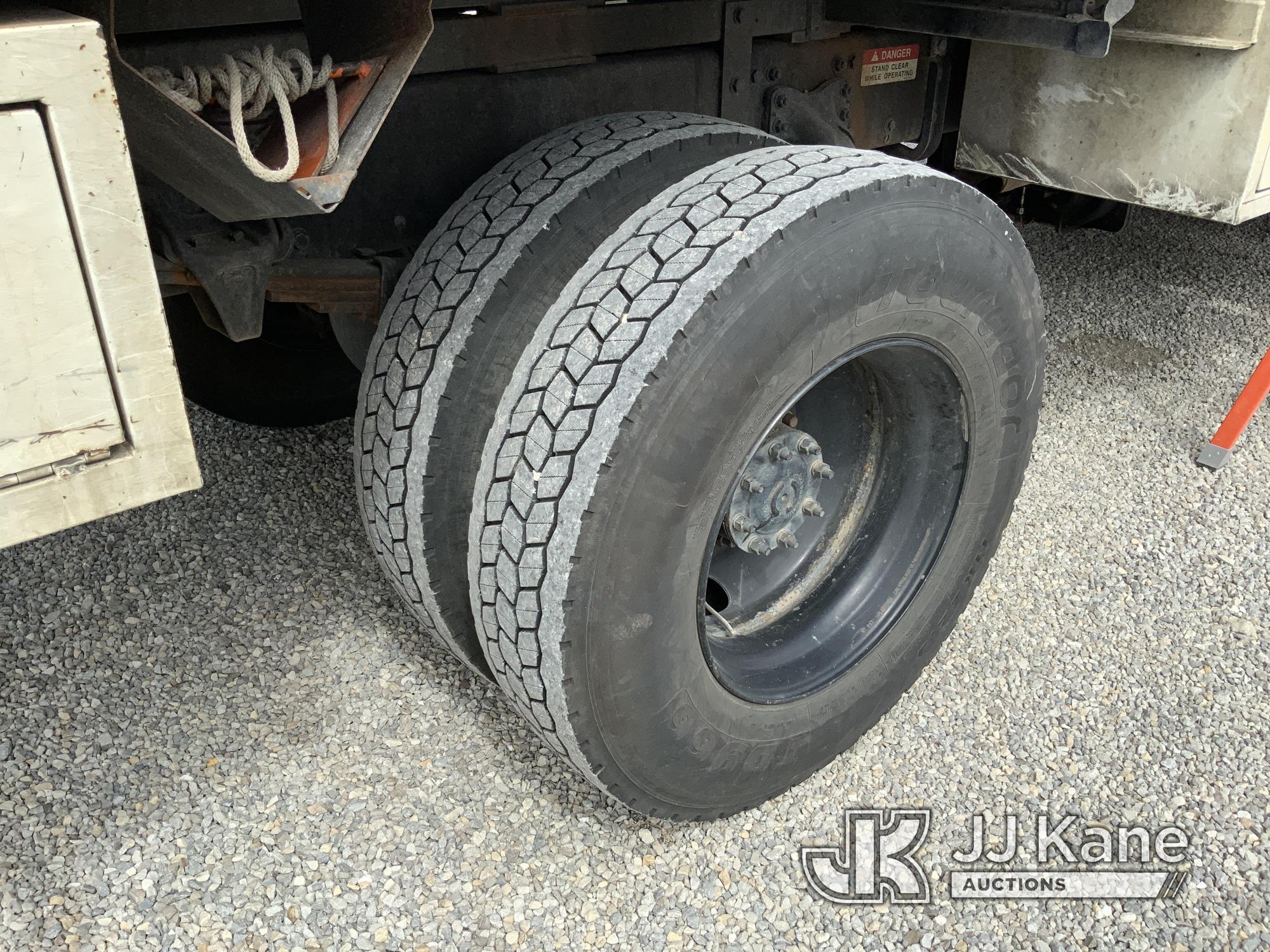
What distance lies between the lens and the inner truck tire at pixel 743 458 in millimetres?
1500

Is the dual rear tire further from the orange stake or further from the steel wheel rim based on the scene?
the orange stake

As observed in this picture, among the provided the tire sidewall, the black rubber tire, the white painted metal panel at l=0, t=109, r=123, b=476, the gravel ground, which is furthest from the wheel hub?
the black rubber tire

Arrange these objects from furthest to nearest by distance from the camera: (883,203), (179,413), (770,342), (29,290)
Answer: (883,203) → (770,342) → (179,413) → (29,290)

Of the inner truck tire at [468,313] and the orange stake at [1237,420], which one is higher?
the inner truck tire at [468,313]

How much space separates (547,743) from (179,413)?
86 cm

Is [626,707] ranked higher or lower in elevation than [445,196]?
lower

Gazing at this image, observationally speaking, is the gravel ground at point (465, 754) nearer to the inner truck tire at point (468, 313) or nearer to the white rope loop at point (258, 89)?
the inner truck tire at point (468, 313)

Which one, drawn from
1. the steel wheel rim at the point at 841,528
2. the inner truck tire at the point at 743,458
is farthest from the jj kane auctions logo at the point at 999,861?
the steel wheel rim at the point at 841,528

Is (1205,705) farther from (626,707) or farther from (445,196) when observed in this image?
(445,196)

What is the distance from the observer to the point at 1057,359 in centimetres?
369

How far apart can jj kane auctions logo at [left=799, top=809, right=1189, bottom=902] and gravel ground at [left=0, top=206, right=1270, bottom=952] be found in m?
0.03

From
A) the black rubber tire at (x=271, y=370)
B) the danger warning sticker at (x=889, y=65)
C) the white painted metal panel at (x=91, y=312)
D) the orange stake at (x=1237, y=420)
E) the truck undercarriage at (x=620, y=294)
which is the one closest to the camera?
the white painted metal panel at (x=91, y=312)

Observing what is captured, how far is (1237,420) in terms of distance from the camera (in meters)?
3.07

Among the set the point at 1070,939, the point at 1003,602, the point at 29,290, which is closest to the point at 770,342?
the point at 29,290
